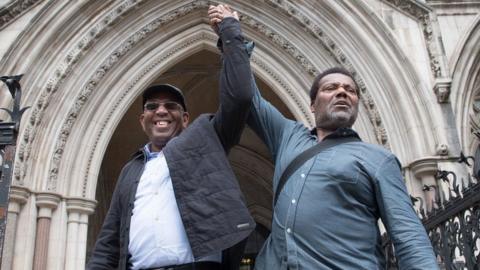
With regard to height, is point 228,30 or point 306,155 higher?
point 228,30

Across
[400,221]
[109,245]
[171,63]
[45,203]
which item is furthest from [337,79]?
[171,63]

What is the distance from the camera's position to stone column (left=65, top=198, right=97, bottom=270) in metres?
7.95

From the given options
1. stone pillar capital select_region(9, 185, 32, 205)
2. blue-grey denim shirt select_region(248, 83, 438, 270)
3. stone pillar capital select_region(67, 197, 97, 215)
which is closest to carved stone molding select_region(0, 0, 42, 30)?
stone pillar capital select_region(9, 185, 32, 205)

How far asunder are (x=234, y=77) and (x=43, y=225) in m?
6.98

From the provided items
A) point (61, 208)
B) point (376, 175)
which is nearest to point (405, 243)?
point (376, 175)

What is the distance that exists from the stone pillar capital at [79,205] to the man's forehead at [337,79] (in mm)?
7069

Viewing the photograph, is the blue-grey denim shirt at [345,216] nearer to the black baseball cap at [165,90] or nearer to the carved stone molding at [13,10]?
the black baseball cap at [165,90]

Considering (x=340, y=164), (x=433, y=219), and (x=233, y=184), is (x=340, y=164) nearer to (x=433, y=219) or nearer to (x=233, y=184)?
(x=233, y=184)

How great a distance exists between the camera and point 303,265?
5.01 feet

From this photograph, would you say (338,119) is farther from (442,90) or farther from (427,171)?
(442,90)

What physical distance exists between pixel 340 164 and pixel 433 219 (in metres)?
3.06

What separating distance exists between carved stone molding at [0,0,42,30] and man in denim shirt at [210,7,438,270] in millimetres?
7929

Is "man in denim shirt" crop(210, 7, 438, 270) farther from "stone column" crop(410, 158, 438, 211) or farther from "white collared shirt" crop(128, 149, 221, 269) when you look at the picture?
"stone column" crop(410, 158, 438, 211)

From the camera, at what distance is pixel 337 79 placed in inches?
72.8
